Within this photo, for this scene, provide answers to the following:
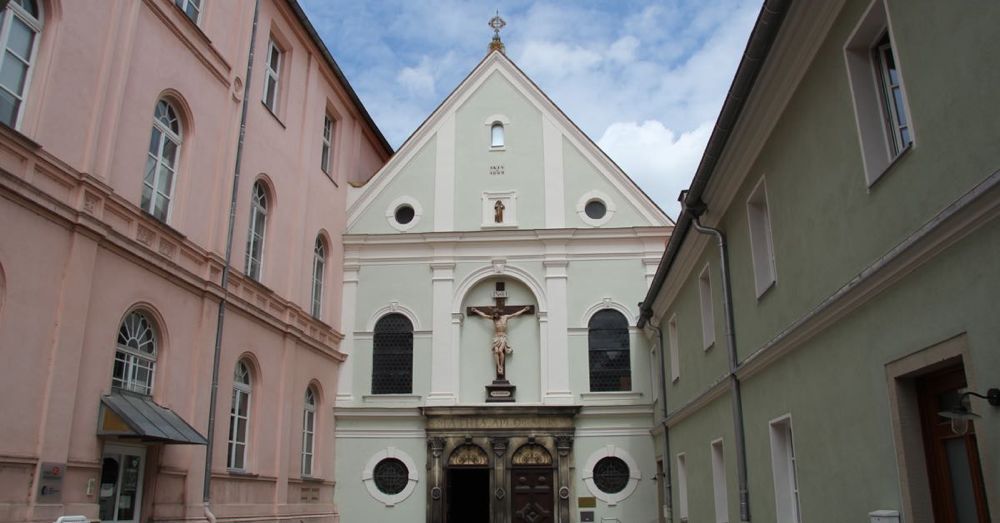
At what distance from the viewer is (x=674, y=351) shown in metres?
16.3

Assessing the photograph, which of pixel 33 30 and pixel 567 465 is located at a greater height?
pixel 33 30

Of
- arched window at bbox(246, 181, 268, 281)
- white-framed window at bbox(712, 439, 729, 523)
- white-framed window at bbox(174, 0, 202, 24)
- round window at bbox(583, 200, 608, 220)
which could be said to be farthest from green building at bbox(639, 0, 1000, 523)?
round window at bbox(583, 200, 608, 220)

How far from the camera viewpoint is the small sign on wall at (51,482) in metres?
9.70

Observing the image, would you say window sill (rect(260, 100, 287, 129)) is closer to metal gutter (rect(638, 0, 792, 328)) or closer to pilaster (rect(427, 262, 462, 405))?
pilaster (rect(427, 262, 462, 405))

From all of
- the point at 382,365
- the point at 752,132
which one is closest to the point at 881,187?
the point at 752,132

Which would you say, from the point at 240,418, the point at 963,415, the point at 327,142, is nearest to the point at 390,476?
the point at 240,418

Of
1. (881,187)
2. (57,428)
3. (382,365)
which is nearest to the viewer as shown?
(881,187)

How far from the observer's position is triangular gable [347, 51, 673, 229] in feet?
71.0

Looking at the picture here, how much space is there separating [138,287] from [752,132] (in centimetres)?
908

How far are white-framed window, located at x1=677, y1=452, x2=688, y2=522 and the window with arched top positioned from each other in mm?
9270

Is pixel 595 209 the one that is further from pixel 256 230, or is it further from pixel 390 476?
pixel 256 230

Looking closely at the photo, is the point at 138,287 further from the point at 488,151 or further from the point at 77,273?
the point at 488,151

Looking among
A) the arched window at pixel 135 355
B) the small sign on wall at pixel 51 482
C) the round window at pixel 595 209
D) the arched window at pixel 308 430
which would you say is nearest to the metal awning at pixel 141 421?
the arched window at pixel 135 355

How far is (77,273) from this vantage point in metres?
10.5
